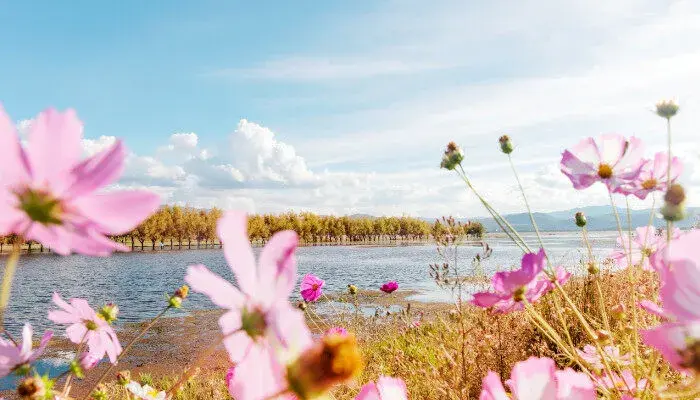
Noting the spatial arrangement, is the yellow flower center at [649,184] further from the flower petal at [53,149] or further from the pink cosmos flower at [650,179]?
the flower petal at [53,149]

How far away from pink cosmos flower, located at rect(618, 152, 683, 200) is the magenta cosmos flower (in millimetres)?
724

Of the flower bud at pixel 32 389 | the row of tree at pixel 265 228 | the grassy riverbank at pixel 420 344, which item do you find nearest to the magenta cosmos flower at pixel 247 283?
the flower bud at pixel 32 389

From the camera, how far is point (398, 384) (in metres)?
0.49

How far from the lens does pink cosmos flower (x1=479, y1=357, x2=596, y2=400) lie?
0.43m

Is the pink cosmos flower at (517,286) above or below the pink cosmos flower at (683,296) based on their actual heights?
below

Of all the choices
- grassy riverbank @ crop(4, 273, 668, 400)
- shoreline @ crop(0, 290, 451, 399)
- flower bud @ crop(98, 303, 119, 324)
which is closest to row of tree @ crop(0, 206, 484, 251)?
shoreline @ crop(0, 290, 451, 399)

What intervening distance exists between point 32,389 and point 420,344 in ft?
15.1

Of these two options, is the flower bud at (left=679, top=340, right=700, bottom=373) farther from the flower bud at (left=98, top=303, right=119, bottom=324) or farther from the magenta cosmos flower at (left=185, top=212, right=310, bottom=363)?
the flower bud at (left=98, top=303, right=119, bottom=324)

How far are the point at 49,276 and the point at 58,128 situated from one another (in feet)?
77.0

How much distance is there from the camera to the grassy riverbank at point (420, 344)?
1893mm

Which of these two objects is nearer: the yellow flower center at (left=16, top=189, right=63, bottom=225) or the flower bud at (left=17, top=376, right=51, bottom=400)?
the yellow flower center at (left=16, top=189, right=63, bottom=225)

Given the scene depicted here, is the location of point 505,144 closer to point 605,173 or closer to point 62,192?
point 605,173

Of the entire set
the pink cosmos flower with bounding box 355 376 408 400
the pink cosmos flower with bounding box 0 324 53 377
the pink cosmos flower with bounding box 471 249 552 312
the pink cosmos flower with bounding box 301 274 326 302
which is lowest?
the pink cosmos flower with bounding box 301 274 326 302

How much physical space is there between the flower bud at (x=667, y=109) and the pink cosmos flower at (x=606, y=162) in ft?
0.49
